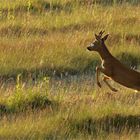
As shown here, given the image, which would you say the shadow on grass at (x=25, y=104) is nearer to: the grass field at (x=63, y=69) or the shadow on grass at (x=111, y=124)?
the grass field at (x=63, y=69)

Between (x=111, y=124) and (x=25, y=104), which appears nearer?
(x=111, y=124)

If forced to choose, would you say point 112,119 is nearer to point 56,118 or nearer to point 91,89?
point 56,118

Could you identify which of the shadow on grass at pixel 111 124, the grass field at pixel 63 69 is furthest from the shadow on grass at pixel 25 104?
the shadow on grass at pixel 111 124

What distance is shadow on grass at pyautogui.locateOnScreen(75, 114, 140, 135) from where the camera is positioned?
29.2 ft

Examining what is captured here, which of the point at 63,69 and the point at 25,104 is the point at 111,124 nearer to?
the point at 25,104

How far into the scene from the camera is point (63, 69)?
12.1 m

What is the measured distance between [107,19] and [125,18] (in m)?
0.39

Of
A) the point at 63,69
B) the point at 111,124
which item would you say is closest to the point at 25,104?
the point at 111,124

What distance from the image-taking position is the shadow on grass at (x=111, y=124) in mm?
8914

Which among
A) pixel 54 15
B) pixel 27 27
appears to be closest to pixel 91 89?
pixel 27 27

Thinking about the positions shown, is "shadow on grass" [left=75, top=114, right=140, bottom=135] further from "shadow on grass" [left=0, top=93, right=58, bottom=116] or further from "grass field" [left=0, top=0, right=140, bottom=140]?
"shadow on grass" [left=0, top=93, right=58, bottom=116]

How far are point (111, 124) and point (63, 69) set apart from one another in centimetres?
309

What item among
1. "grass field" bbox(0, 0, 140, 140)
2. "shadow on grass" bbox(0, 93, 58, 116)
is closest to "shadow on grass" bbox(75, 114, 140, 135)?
"grass field" bbox(0, 0, 140, 140)

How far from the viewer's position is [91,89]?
427 inches
